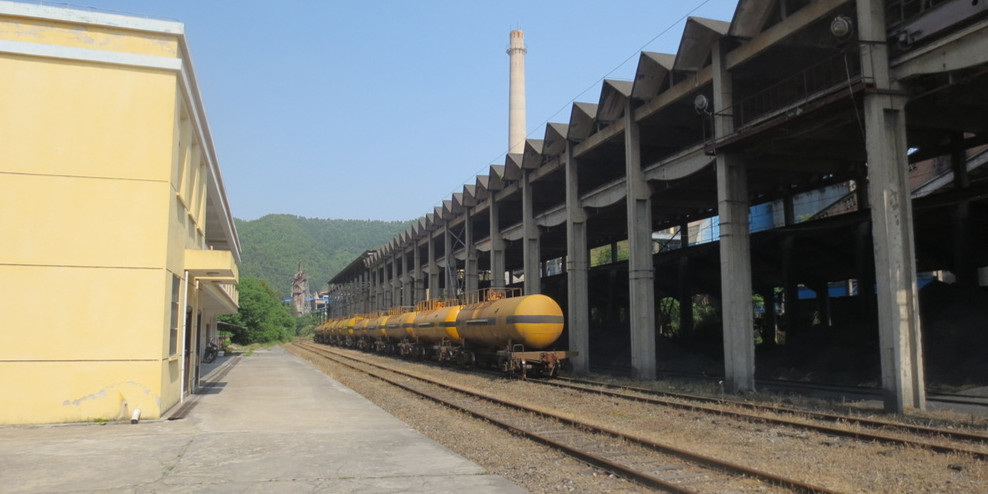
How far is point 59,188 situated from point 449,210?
109 ft

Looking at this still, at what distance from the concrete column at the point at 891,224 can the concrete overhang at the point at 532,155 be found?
17.0 metres

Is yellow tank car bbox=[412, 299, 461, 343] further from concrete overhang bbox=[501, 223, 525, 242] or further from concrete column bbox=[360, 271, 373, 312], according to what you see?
concrete column bbox=[360, 271, 373, 312]

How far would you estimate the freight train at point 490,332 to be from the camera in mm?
22672

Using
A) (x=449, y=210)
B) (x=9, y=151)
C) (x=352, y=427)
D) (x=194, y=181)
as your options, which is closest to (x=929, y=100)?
(x=352, y=427)

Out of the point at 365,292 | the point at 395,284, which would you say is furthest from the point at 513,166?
the point at 365,292

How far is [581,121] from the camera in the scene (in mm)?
27156

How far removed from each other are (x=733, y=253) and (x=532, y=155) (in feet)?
46.9

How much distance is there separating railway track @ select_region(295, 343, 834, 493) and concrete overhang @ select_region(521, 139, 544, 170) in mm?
17544

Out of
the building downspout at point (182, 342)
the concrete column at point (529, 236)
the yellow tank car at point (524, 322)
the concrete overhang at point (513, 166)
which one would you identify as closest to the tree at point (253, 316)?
the concrete overhang at point (513, 166)

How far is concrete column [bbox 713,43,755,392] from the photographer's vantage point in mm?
19031

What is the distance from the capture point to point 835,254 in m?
29.2

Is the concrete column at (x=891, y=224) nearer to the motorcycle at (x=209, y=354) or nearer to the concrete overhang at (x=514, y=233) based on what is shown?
the concrete overhang at (x=514, y=233)

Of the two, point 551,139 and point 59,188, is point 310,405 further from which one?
point 551,139

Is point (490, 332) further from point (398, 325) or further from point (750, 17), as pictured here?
point (398, 325)
